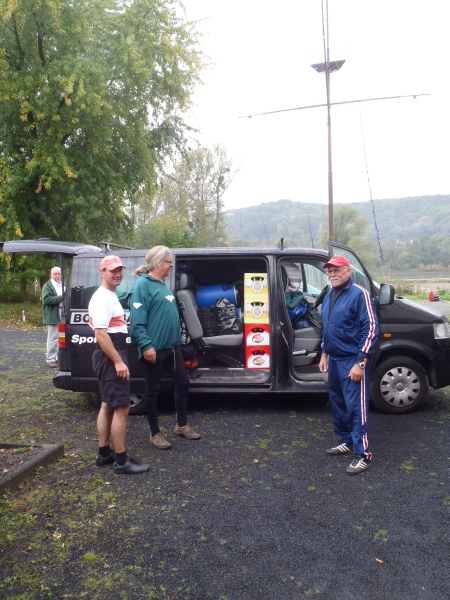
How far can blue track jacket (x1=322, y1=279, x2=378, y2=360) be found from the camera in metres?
4.62

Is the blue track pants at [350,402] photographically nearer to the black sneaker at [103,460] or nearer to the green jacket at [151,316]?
the green jacket at [151,316]

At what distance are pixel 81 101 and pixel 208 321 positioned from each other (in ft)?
43.0

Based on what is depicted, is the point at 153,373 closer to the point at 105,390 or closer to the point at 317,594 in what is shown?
the point at 105,390

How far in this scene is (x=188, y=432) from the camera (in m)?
5.49

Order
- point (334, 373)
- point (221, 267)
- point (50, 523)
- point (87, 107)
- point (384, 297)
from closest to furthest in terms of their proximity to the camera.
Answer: point (50, 523), point (334, 373), point (384, 297), point (221, 267), point (87, 107)

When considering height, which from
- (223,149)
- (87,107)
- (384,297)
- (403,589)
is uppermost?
(223,149)

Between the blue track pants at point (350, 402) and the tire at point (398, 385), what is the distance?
1.28 meters

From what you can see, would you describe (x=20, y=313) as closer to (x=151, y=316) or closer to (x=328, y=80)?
(x=328, y=80)

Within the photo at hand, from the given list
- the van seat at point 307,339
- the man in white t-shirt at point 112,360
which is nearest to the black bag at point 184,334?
the van seat at point 307,339

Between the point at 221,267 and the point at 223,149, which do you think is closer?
the point at 221,267

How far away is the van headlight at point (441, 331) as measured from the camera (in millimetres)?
6141

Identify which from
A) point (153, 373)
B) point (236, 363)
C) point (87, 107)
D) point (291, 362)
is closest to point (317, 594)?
point (153, 373)

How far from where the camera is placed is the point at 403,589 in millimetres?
2893

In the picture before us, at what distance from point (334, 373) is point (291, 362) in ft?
4.15
